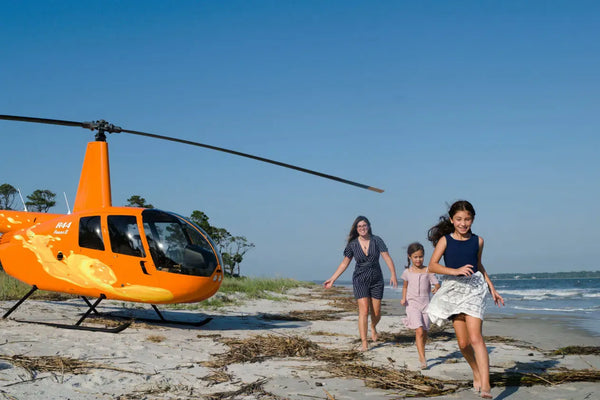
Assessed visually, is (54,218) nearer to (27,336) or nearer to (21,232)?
(21,232)

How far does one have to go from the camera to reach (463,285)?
4586 mm

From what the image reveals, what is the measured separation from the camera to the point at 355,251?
25.5 feet

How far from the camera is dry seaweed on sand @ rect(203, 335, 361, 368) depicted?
236 inches

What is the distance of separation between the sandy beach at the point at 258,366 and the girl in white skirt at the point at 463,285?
0.50 metres

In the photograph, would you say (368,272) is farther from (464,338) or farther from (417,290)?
(464,338)

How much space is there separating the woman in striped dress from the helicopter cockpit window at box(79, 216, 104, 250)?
12.4 feet

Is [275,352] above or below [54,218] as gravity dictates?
below

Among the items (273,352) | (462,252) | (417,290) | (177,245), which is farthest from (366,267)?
(462,252)

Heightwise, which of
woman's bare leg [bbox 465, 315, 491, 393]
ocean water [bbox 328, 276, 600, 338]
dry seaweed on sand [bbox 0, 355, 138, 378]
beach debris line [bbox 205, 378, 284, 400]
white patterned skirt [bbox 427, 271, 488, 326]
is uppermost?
white patterned skirt [bbox 427, 271, 488, 326]

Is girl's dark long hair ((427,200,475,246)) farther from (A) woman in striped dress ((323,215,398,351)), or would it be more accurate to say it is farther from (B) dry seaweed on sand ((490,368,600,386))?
(A) woman in striped dress ((323,215,398,351))

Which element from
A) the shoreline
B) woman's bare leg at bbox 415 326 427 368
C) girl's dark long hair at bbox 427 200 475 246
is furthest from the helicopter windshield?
the shoreline

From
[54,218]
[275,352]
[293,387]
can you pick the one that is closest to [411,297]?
[275,352]

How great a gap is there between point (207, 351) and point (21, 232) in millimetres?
4816

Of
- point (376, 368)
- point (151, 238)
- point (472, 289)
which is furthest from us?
point (151, 238)
